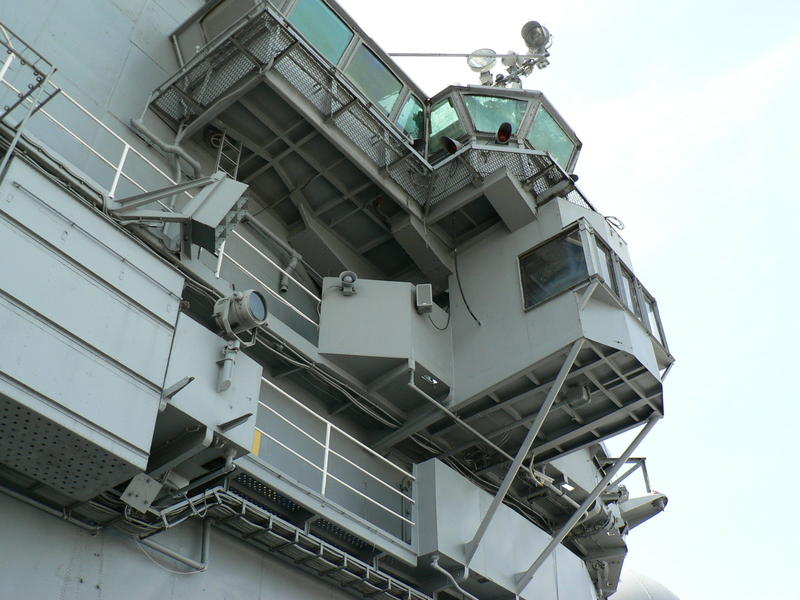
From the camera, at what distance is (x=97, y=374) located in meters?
7.84

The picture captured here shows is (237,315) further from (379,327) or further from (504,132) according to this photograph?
(504,132)

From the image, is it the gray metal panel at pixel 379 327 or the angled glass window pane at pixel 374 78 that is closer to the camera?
the gray metal panel at pixel 379 327

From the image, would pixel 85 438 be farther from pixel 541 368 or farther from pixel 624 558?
pixel 624 558

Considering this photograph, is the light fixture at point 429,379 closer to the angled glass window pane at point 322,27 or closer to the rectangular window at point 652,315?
the rectangular window at point 652,315

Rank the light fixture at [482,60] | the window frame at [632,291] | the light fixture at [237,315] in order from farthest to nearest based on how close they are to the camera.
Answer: the light fixture at [482,60] < the window frame at [632,291] < the light fixture at [237,315]

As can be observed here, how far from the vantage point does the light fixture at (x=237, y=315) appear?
1005 cm

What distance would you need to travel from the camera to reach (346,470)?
1305cm

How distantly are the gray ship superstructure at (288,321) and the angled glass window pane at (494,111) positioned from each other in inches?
1.9

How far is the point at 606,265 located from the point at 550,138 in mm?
3940

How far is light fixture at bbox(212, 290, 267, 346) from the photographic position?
1005 centimetres

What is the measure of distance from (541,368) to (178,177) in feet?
21.3

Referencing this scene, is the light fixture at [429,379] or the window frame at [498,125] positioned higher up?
the window frame at [498,125]

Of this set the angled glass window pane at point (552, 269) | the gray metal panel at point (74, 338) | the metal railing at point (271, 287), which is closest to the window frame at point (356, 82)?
the metal railing at point (271, 287)

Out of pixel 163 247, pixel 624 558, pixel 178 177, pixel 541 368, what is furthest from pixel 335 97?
pixel 624 558
